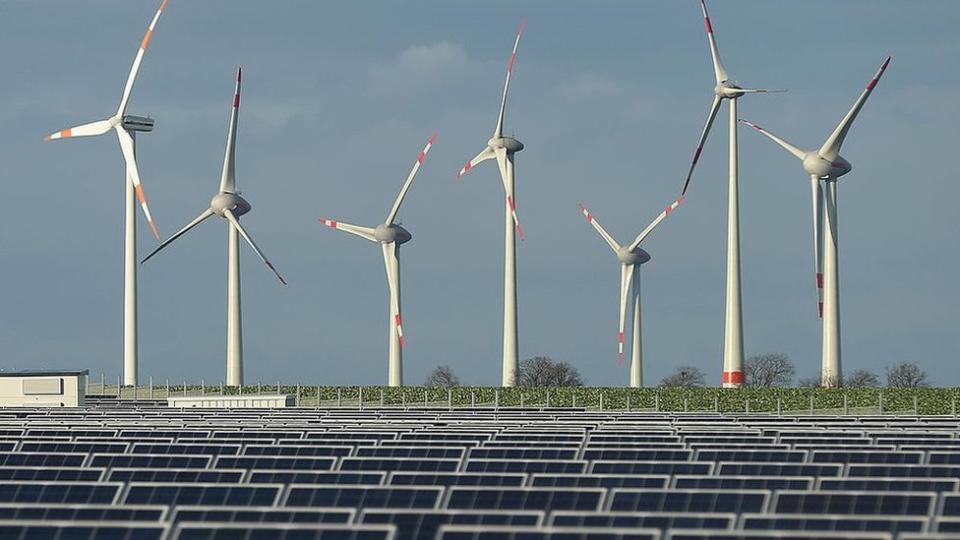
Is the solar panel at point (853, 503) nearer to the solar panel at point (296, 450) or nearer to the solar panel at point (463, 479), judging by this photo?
the solar panel at point (463, 479)

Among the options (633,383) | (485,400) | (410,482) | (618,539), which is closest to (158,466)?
(410,482)

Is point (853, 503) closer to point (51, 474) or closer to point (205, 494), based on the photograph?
point (205, 494)

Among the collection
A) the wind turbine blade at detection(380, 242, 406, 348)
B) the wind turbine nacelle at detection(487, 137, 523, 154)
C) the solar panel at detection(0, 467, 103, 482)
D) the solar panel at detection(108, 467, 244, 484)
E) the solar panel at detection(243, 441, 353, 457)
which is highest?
the wind turbine nacelle at detection(487, 137, 523, 154)

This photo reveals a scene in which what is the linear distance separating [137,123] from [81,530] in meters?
132

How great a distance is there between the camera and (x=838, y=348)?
135m

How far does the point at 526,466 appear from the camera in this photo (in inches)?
1900

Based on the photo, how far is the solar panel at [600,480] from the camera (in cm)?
4375

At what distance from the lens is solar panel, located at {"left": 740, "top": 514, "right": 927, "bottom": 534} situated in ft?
103

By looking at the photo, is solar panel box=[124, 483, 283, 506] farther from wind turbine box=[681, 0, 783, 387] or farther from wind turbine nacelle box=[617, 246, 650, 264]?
wind turbine nacelle box=[617, 246, 650, 264]

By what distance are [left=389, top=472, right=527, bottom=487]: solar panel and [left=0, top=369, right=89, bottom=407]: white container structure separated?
84166 mm

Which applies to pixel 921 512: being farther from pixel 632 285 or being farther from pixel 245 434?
pixel 632 285

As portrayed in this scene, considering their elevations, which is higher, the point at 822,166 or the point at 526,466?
Answer: the point at 822,166

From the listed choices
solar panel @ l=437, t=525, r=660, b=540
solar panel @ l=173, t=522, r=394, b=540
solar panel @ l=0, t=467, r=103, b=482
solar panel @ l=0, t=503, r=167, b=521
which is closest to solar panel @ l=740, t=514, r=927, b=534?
solar panel @ l=437, t=525, r=660, b=540

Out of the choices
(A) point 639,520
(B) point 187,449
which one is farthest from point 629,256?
(A) point 639,520
